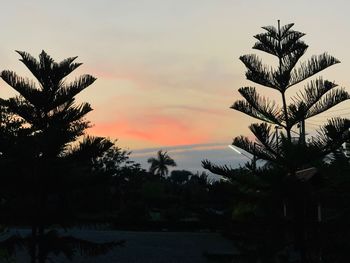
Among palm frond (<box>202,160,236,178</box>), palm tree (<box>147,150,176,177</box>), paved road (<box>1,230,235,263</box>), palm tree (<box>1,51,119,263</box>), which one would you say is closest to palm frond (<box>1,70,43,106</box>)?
palm tree (<box>1,51,119,263</box>)

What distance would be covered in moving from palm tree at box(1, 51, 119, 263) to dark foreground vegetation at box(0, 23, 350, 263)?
0.02m

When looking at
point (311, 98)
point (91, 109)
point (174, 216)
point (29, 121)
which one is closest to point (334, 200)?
point (311, 98)

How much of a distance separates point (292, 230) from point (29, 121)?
4.38 m

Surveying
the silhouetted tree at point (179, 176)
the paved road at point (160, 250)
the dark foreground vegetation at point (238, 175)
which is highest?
the silhouetted tree at point (179, 176)

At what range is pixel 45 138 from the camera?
741 centimetres

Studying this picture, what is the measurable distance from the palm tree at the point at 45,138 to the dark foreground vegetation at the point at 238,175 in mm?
15

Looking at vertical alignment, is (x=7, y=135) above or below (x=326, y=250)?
above

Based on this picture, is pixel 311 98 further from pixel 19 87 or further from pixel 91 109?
pixel 19 87

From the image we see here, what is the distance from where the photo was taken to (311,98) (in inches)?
255

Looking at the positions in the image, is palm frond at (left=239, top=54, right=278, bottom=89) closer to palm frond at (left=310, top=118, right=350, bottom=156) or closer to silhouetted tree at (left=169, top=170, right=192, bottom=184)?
palm frond at (left=310, top=118, right=350, bottom=156)

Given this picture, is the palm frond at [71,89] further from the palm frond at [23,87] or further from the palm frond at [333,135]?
the palm frond at [333,135]

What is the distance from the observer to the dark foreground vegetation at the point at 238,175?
5996 millimetres

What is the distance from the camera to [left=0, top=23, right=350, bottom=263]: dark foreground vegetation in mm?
5996

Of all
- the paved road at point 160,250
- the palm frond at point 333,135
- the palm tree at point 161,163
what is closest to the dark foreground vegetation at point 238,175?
the palm frond at point 333,135
